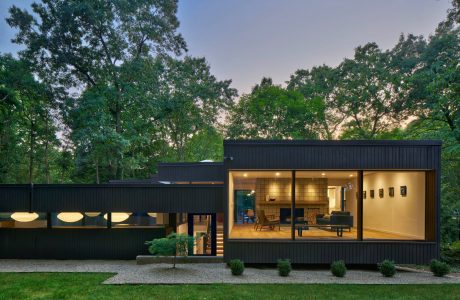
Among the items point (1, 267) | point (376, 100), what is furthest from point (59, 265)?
point (376, 100)

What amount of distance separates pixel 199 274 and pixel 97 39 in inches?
725

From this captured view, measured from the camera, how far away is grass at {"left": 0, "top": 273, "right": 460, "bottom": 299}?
9.05 meters

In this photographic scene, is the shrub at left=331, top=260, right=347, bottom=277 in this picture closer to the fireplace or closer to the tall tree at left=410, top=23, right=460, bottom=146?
the fireplace

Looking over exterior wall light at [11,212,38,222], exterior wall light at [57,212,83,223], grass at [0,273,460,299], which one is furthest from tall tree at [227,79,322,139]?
grass at [0,273,460,299]

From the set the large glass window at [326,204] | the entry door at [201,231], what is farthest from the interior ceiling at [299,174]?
the entry door at [201,231]

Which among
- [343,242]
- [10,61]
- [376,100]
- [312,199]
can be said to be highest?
[10,61]

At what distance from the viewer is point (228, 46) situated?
→ 3139cm

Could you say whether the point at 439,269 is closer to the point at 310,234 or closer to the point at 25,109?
the point at 310,234

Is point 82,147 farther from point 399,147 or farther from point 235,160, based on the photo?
point 399,147

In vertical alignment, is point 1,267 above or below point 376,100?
below

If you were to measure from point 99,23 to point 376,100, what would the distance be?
1956 cm

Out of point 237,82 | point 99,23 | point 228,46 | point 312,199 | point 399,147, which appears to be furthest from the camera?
point 237,82

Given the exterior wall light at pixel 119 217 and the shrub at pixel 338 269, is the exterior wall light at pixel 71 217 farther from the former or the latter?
the shrub at pixel 338 269

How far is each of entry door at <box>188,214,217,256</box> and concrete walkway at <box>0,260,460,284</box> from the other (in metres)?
1.69
